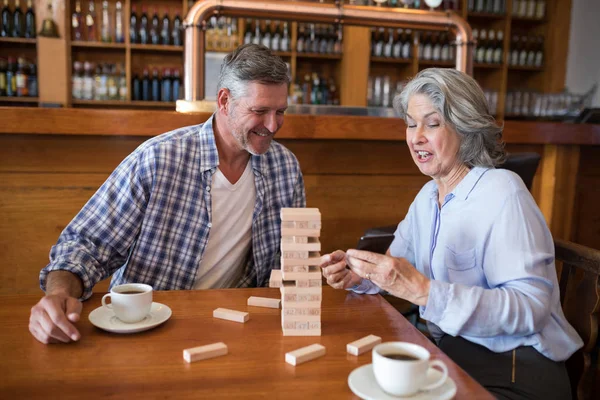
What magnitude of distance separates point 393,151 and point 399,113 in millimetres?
1043

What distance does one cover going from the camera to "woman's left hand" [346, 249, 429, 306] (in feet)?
3.70

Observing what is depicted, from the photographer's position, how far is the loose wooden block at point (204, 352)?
3.11ft

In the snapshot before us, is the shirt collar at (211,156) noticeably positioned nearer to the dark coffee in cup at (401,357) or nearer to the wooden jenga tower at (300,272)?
the wooden jenga tower at (300,272)

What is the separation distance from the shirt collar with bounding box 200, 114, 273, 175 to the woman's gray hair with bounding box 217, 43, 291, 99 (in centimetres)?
15

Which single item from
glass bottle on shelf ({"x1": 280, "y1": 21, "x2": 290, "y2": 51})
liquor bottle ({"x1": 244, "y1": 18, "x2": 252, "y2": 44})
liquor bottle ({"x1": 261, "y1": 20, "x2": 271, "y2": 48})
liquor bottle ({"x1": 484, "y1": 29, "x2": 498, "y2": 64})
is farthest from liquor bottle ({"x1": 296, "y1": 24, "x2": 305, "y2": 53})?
liquor bottle ({"x1": 484, "y1": 29, "x2": 498, "y2": 64})

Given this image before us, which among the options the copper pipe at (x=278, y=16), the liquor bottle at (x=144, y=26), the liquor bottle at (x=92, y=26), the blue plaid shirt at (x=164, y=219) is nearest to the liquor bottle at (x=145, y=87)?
the liquor bottle at (x=144, y=26)

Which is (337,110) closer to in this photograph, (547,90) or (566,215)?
(566,215)

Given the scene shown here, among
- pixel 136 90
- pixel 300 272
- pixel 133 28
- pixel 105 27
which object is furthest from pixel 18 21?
pixel 300 272

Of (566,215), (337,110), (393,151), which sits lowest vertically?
(566,215)

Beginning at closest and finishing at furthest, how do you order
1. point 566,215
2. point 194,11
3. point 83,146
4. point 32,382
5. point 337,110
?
point 32,382, point 83,146, point 194,11, point 337,110, point 566,215

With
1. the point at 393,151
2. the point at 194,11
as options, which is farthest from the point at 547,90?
the point at 194,11

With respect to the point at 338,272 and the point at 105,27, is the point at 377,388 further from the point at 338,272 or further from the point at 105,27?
the point at 105,27

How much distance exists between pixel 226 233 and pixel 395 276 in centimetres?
71

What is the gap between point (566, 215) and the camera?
2.87 metres
